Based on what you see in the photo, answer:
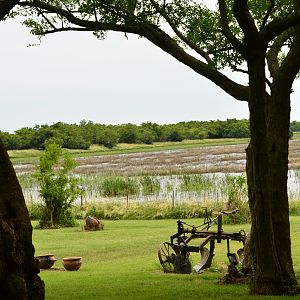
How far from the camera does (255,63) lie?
8945 mm

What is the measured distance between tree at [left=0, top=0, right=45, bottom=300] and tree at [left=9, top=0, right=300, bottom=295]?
133 inches

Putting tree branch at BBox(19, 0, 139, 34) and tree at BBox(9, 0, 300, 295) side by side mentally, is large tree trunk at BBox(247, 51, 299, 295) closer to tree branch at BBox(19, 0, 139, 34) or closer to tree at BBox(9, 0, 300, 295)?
tree at BBox(9, 0, 300, 295)

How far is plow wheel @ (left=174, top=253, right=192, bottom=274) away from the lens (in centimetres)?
1342

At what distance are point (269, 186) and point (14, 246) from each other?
3835 mm

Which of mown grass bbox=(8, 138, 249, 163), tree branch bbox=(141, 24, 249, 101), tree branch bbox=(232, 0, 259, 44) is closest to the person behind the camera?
tree branch bbox=(232, 0, 259, 44)

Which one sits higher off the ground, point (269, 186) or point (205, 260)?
point (269, 186)

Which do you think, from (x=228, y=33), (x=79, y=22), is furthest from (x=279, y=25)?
(x=79, y=22)

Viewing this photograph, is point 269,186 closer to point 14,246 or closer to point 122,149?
point 14,246

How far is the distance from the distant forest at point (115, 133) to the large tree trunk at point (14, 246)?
58.5m

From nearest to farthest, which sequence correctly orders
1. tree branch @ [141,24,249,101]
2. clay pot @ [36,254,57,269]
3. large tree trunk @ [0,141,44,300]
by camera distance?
large tree trunk @ [0,141,44,300], tree branch @ [141,24,249,101], clay pot @ [36,254,57,269]

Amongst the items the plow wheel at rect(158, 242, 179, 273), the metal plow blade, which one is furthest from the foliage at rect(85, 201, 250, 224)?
the metal plow blade

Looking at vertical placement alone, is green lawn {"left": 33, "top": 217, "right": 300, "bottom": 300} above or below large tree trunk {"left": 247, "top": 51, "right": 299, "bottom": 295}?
below

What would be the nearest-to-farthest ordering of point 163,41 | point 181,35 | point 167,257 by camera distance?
point 163,41 → point 181,35 → point 167,257

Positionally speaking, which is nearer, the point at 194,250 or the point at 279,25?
the point at 279,25
